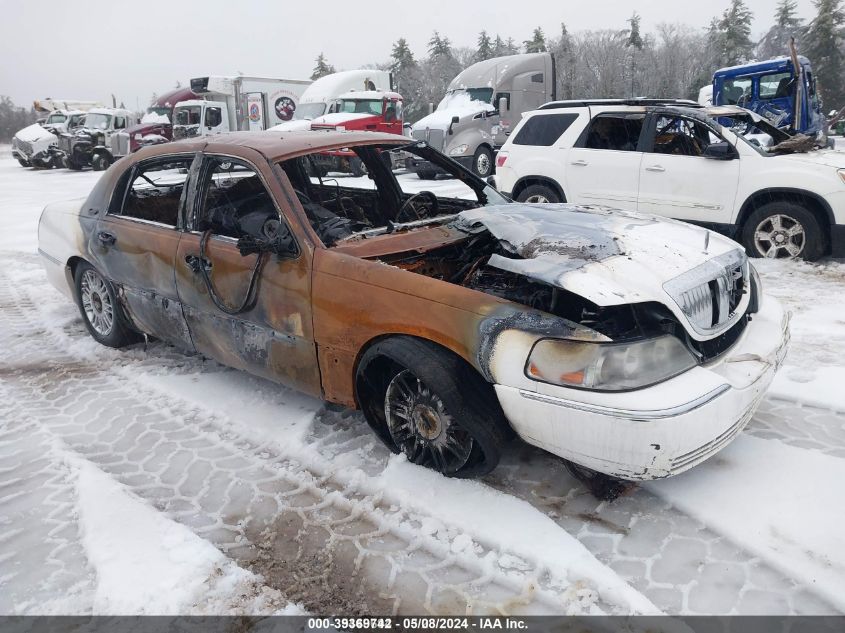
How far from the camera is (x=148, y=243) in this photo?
13.5 ft

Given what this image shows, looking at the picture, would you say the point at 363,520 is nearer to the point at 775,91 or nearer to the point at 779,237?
the point at 779,237

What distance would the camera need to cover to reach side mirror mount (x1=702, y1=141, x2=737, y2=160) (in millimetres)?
6645

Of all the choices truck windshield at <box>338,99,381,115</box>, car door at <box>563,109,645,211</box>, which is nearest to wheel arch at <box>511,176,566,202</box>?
car door at <box>563,109,645,211</box>

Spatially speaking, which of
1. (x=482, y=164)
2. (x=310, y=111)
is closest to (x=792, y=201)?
(x=482, y=164)

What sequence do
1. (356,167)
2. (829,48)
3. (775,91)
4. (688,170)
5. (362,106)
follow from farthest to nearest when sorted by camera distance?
(829,48) → (362,106) → (775,91) → (688,170) → (356,167)

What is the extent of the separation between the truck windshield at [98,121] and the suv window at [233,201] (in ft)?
77.7

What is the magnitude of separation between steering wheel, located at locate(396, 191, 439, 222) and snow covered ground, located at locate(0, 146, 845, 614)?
1.32 metres

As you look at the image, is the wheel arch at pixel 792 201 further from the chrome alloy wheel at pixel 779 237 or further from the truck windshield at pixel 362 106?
the truck windshield at pixel 362 106

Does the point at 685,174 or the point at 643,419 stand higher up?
the point at 685,174

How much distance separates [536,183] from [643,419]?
6.24 m

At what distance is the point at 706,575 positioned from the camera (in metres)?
2.34

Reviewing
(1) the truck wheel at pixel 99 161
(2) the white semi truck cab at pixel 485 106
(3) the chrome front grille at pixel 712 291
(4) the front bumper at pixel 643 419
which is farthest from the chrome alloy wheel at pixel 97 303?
(1) the truck wheel at pixel 99 161

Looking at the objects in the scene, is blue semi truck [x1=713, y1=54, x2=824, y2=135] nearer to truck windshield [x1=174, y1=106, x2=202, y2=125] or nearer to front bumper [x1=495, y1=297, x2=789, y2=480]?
front bumper [x1=495, y1=297, x2=789, y2=480]

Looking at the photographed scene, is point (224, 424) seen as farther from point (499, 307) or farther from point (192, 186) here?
point (499, 307)
